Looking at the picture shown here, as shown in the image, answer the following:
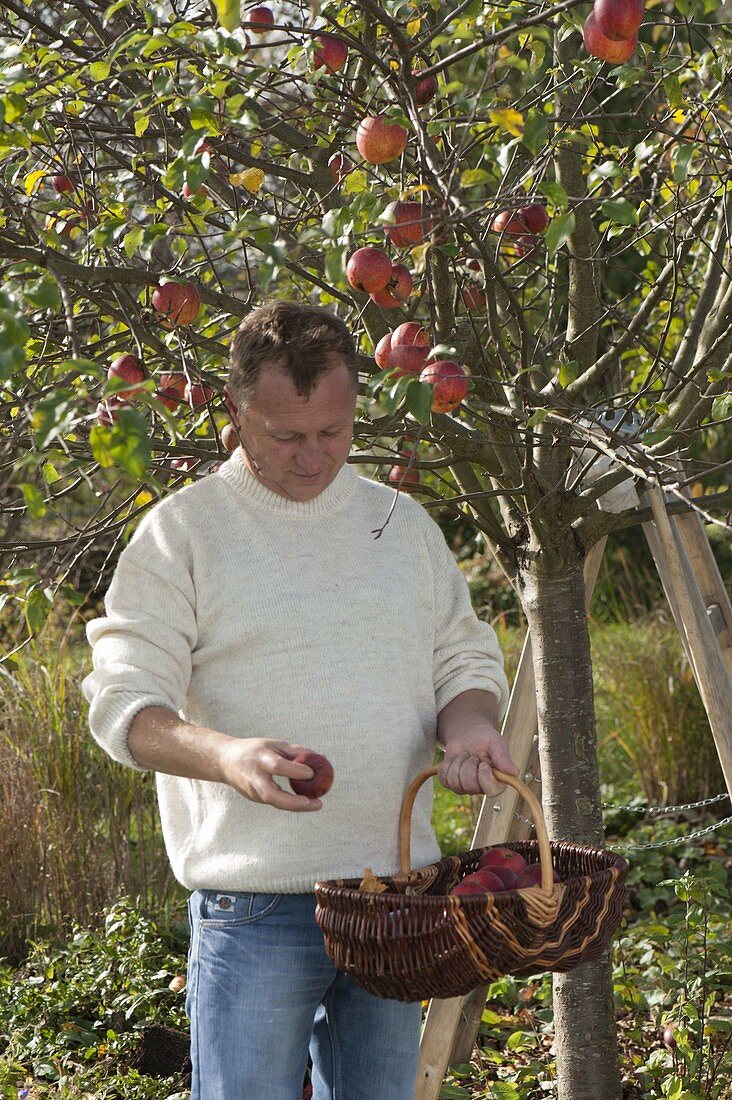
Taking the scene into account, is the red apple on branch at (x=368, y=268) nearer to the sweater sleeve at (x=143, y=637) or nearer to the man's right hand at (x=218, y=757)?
the sweater sleeve at (x=143, y=637)

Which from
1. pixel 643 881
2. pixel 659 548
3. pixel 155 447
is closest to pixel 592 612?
pixel 643 881

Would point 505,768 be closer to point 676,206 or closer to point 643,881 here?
point 676,206

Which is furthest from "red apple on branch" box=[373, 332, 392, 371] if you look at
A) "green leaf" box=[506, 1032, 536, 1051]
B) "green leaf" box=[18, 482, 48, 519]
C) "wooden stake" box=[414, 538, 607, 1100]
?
"green leaf" box=[506, 1032, 536, 1051]

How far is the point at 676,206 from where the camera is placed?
251 centimetres

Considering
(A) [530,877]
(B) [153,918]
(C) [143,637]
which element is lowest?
(A) [530,877]

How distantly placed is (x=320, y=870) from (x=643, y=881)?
301 centimetres

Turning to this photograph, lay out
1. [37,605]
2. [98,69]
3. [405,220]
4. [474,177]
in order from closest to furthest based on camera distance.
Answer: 1. [474,177]
2. [405,220]
3. [98,69]
4. [37,605]

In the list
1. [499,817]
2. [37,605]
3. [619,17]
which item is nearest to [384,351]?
[619,17]

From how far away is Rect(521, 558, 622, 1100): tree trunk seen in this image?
269cm

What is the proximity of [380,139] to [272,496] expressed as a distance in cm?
59

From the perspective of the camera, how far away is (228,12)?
163 cm

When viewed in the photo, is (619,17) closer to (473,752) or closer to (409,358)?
(409,358)

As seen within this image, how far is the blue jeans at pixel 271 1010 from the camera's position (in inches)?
70.7

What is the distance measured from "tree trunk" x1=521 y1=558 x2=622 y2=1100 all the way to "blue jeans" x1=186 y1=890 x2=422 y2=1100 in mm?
867
